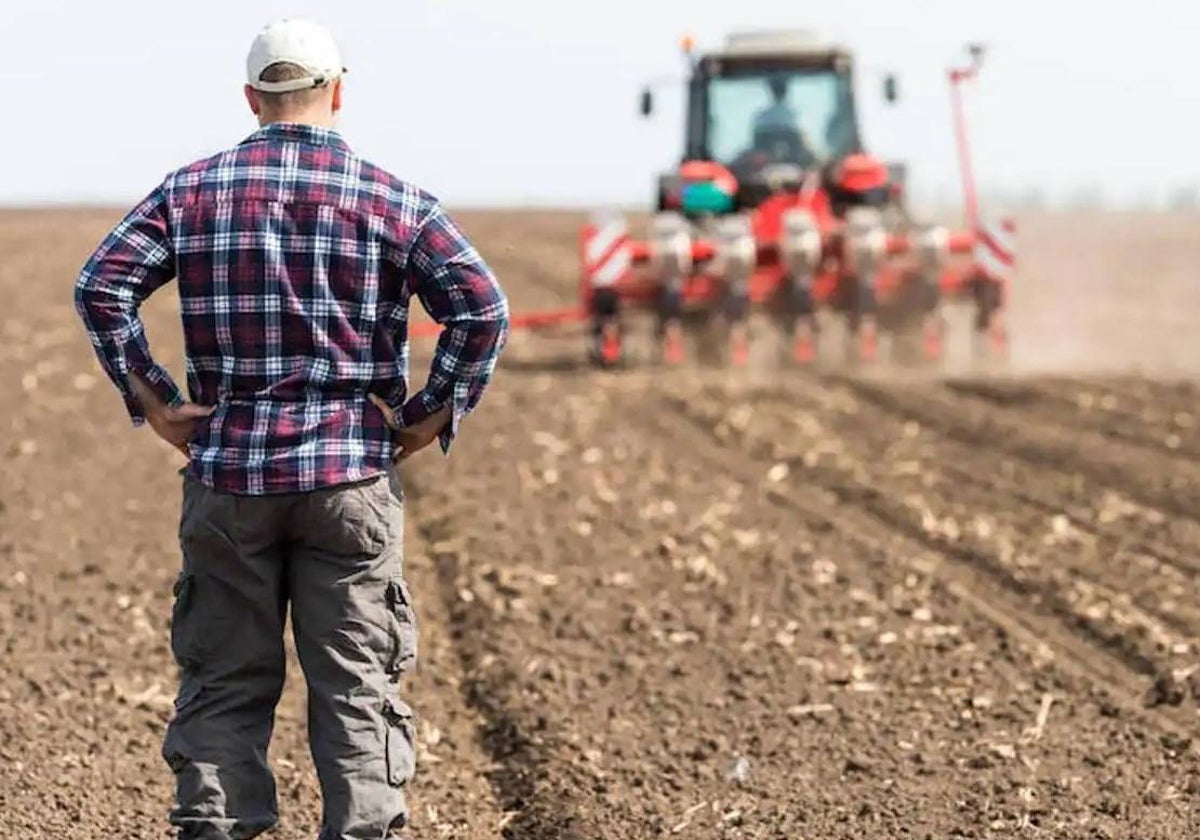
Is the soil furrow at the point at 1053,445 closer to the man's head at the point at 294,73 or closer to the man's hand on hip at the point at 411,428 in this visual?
the man's hand on hip at the point at 411,428

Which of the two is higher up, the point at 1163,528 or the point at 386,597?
the point at 386,597

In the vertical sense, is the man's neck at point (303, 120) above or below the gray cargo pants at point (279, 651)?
above

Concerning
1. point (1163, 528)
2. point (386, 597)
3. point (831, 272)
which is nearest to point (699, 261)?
point (831, 272)

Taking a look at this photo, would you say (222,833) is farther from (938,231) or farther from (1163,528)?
(938,231)

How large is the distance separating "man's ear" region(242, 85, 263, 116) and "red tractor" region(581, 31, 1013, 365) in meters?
10.3

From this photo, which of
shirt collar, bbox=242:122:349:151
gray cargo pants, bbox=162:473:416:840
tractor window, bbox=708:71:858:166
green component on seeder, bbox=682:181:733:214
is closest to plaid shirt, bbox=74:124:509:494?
shirt collar, bbox=242:122:349:151

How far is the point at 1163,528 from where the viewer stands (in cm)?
858

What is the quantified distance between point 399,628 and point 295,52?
113 cm

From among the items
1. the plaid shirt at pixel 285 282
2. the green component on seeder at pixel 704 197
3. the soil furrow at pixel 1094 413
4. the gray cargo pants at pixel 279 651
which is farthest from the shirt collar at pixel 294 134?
the green component on seeder at pixel 704 197

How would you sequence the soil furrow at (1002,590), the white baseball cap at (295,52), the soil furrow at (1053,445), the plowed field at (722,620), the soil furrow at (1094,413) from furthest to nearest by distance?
1. the soil furrow at (1094,413)
2. the soil furrow at (1053,445)
3. the soil furrow at (1002,590)
4. the plowed field at (722,620)
5. the white baseball cap at (295,52)

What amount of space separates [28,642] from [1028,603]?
358 centimetres

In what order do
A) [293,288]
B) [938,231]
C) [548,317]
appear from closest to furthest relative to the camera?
A: [293,288], [938,231], [548,317]

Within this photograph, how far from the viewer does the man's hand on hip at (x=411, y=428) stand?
3.84 metres

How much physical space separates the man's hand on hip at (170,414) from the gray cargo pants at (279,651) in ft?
0.30
